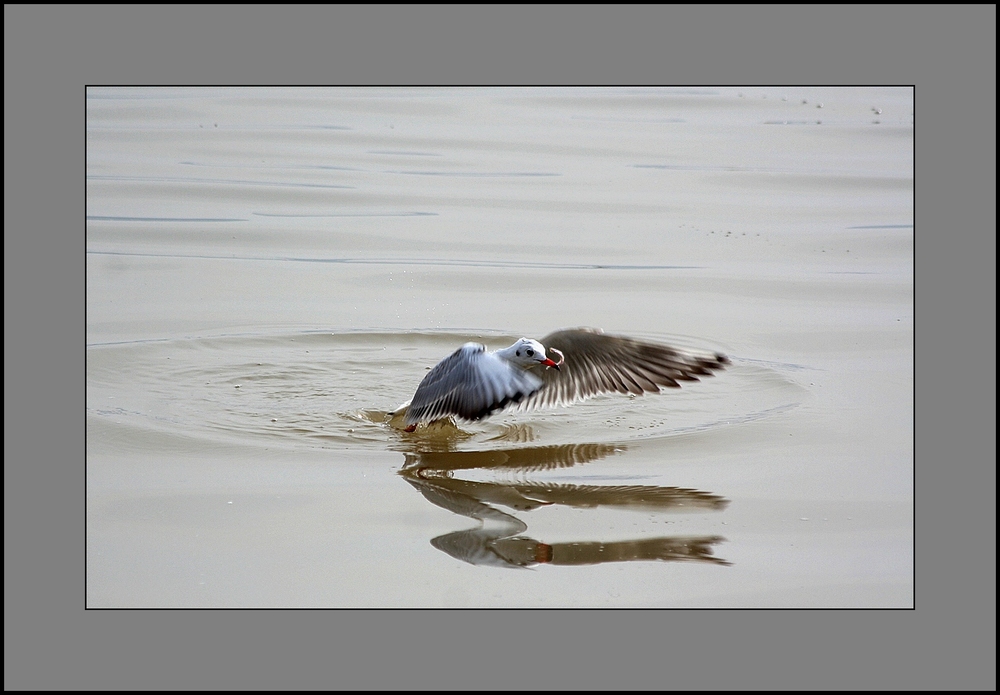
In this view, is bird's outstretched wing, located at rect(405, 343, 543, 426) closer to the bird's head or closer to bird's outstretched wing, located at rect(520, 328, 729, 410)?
the bird's head

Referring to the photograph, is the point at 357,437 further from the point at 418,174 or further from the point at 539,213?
the point at 418,174

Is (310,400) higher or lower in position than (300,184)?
lower

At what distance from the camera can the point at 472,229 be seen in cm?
1040

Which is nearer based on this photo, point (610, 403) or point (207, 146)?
point (610, 403)

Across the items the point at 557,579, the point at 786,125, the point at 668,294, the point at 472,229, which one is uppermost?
the point at 786,125

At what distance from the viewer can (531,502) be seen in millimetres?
5465

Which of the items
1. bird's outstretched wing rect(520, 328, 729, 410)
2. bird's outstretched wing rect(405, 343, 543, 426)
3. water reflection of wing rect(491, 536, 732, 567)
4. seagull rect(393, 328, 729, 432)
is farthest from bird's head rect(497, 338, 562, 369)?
water reflection of wing rect(491, 536, 732, 567)

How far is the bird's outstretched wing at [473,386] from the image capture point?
580cm

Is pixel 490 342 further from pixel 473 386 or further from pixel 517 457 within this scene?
pixel 473 386

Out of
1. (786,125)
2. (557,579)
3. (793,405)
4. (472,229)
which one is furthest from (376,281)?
(786,125)

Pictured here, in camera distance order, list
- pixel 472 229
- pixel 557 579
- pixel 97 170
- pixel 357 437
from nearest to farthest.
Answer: pixel 557 579 < pixel 357 437 < pixel 472 229 < pixel 97 170

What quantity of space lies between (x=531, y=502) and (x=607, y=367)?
1.38m

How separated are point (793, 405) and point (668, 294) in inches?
89.6

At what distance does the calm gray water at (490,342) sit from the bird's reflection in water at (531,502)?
0.02 meters
